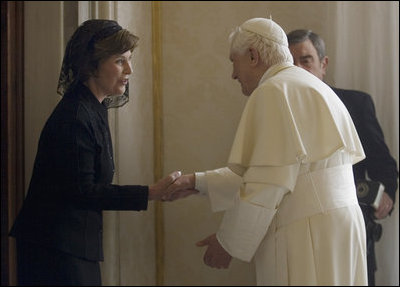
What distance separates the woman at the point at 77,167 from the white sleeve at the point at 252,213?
0.28 m

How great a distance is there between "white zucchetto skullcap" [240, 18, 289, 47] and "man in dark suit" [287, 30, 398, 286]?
180 millimetres

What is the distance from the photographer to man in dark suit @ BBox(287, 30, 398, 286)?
174cm

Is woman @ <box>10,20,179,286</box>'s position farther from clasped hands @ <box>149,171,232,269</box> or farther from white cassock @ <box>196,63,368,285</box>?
white cassock @ <box>196,63,368,285</box>

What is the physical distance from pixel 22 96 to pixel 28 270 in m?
0.57

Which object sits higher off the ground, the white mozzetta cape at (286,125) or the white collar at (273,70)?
the white collar at (273,70)

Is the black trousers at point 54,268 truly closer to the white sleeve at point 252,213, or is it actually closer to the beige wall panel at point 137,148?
the beige wall panel at point 137,148

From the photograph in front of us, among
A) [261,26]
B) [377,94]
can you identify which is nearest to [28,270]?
[261,26]

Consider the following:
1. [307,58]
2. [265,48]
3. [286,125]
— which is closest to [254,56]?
[265,48]

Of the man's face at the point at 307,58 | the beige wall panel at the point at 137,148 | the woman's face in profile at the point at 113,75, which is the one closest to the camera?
the woman's face in profile at the point at 113,75

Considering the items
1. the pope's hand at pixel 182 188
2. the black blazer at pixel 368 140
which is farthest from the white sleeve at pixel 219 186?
the black blazer at pixel 368 140

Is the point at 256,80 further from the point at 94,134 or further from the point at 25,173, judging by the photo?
the point at 25,173

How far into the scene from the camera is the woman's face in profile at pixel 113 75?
4.79 feet

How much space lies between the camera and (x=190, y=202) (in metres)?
1.73

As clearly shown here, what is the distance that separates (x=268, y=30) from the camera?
1478mm
